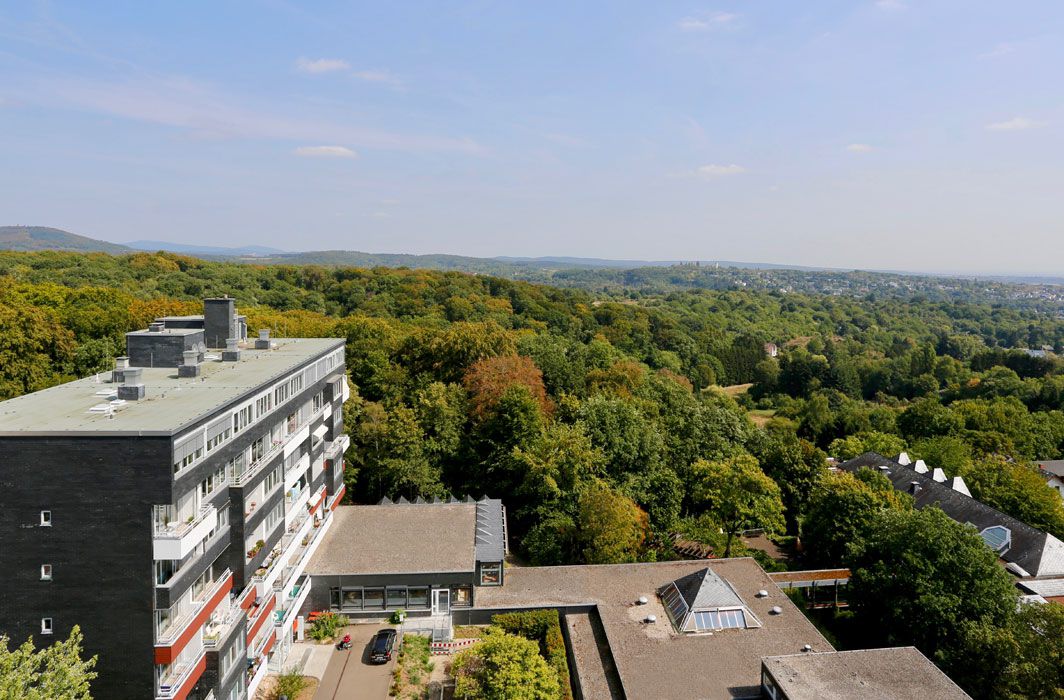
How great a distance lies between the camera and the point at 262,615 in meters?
23.0

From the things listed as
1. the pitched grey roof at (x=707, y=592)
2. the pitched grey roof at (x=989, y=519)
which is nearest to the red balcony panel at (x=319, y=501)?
the pitched grey roof at (x=707, y=592)

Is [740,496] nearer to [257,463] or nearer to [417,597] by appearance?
[417,597]

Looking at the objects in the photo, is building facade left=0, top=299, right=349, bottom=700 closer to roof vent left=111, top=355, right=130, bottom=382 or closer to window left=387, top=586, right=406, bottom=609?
roof vent left=111, top=355, right=130, bottom=382

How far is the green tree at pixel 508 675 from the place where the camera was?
2081 centimetres

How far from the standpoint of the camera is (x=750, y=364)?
10738cm

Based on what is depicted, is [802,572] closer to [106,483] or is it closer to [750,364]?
[106,483]

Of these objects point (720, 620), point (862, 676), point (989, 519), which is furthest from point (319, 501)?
point (989, 519)

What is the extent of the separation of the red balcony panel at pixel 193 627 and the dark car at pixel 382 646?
24.8ft

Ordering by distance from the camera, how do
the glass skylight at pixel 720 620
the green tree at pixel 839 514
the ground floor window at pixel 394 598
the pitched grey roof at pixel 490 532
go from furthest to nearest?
the green tree at pixel 839 514 → the pitched grey roof at pixel 490 532 → the ground floor window at pixel 394 598 → the glass skylight at pixel 720 620

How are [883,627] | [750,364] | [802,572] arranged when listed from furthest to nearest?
[750,364]
[802,572]
[883,627]

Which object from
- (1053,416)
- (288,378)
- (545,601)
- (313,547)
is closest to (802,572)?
(545,601)

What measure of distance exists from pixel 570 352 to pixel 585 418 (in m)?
20.7

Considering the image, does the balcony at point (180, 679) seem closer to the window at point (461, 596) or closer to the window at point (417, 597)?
the window at point (417, 597)

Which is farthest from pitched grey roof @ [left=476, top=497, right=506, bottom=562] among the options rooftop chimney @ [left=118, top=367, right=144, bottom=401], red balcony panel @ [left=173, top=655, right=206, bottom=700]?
rooftop chimney @ [left=118, top=367, right=144, bottom=401]
